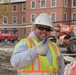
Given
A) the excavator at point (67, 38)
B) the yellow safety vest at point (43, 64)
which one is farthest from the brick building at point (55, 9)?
the yellow safety vest at point (43, 64)

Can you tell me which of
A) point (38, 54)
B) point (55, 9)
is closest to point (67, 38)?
point (38, 54)

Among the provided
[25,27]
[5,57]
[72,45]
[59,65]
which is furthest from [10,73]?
[25,27]

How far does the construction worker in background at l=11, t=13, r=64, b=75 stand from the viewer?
12.2 ft

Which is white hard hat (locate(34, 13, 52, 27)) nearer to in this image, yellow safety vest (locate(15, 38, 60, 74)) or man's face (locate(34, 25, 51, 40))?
man's face (locate(34, 25, 51, 40))

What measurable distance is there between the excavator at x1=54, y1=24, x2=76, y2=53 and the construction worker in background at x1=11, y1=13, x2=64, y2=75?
2143 cm

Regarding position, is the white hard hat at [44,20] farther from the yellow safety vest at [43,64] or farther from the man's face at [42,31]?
the yellow safety vest at [43,64]

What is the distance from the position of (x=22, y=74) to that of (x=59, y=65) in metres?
0.52

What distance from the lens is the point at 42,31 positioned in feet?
12.7

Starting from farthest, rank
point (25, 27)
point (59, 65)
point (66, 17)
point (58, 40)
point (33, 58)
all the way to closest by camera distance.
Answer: point (25, 27)
point (66, 17)
point (58, 40)
point (59, 65)
point (33, 58)

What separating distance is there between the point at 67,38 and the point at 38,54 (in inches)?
1018

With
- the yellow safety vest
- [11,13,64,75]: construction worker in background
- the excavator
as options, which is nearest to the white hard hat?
[11,13,64,75]: construction worker in background

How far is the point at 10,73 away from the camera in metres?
11.4

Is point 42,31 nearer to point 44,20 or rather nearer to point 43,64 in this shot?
point 44,20

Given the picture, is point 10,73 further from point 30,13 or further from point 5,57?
point 30,13
